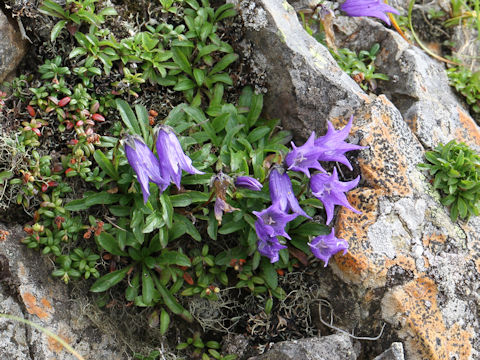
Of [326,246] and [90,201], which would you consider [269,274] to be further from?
[90,201]

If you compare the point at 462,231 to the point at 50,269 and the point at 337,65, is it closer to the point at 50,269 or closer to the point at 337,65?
the point at 337,65

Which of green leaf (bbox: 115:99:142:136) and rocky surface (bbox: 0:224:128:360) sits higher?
green leaf (bbox: 115:99:142:136)

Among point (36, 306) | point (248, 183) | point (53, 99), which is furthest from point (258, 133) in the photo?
point (36, 306)

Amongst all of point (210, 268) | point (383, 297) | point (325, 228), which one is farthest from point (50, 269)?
point (383, 297)

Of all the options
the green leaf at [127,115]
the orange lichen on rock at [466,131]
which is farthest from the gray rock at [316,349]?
the orange lichen on rock at [466,131]

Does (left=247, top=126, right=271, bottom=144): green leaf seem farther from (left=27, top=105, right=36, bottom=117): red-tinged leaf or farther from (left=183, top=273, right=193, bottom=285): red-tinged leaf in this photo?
(left=27, top=105, right=36, bottom=117): red-tinged leaf

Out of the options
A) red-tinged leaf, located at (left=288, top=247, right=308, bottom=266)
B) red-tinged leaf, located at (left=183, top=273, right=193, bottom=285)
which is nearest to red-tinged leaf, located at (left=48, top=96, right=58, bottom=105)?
red-tinged leaf, located at (left=183, top=273, right=193, bottom=285)
